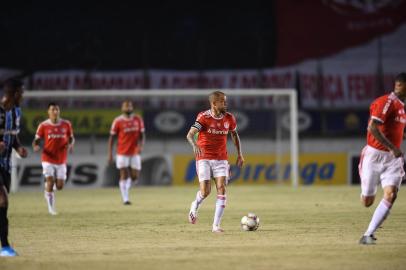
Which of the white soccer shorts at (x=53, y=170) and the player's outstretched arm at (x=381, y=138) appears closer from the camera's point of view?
the player's outstretched arm at (x=381, y=138)

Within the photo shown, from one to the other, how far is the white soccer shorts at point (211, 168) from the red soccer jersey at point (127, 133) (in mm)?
7051

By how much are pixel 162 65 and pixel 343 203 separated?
13880 millimetres

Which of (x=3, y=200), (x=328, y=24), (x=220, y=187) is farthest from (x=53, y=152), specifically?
(x=328, y=24)

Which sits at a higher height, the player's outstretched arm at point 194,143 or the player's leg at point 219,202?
the player's outstretched arm at point 194,143

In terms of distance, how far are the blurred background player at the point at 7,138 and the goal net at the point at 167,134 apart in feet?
50.4

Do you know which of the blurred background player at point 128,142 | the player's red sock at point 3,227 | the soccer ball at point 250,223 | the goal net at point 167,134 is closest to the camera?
the player's red sock at point 3,227

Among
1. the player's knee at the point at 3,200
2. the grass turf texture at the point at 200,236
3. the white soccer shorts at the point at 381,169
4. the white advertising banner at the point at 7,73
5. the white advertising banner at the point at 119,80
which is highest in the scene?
the white advertising banner at the point at 7,73

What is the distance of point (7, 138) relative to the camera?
9.76 m

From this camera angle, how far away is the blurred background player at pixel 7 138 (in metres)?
9.44

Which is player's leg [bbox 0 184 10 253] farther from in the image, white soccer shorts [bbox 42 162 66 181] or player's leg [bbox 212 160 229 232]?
white soccer shorts [bbox 42 162 66 181]

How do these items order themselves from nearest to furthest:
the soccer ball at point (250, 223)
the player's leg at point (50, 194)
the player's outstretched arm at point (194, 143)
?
the player's outstretched arm at point (194, 143)
the soccer ball at point (250, 223)
the player's leg at point (50, 194)

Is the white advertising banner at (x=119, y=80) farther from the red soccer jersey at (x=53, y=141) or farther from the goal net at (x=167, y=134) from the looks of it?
the red soccer jersey at (x=53, y=141)

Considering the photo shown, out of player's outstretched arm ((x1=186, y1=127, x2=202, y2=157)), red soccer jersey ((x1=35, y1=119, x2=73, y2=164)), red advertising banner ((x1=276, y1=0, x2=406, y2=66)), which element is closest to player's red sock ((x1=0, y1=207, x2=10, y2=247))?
player's outstretched arm ((x1=186, y1=127, x2=202, y2=157))

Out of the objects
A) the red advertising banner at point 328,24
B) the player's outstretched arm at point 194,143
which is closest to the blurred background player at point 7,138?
the player's outstretched arm at point 194,143
